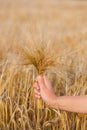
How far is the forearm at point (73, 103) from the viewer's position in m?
1.83

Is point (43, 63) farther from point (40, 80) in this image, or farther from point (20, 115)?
point (20, 115)

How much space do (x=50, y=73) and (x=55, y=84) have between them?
112 mm

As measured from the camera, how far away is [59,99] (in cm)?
188

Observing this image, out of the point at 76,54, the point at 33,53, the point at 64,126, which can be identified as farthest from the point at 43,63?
the point at 76,54

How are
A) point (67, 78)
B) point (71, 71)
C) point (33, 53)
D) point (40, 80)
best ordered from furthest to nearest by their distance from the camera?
1. point (71, 71)
2. point (67, 78)
3. point (33, 53)
4. point (40, 80)

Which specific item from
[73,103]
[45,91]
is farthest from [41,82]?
[73,103]

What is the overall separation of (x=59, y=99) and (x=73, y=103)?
60 millimetres

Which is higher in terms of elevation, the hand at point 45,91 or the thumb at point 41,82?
the thumb at point 41,82

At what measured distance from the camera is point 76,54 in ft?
9.74

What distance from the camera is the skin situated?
184cm

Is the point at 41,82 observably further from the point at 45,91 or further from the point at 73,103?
the point at 73,103

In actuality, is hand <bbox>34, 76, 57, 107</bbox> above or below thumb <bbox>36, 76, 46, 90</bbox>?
below

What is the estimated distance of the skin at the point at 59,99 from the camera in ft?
6.05

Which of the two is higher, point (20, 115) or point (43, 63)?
point (43, 63)
